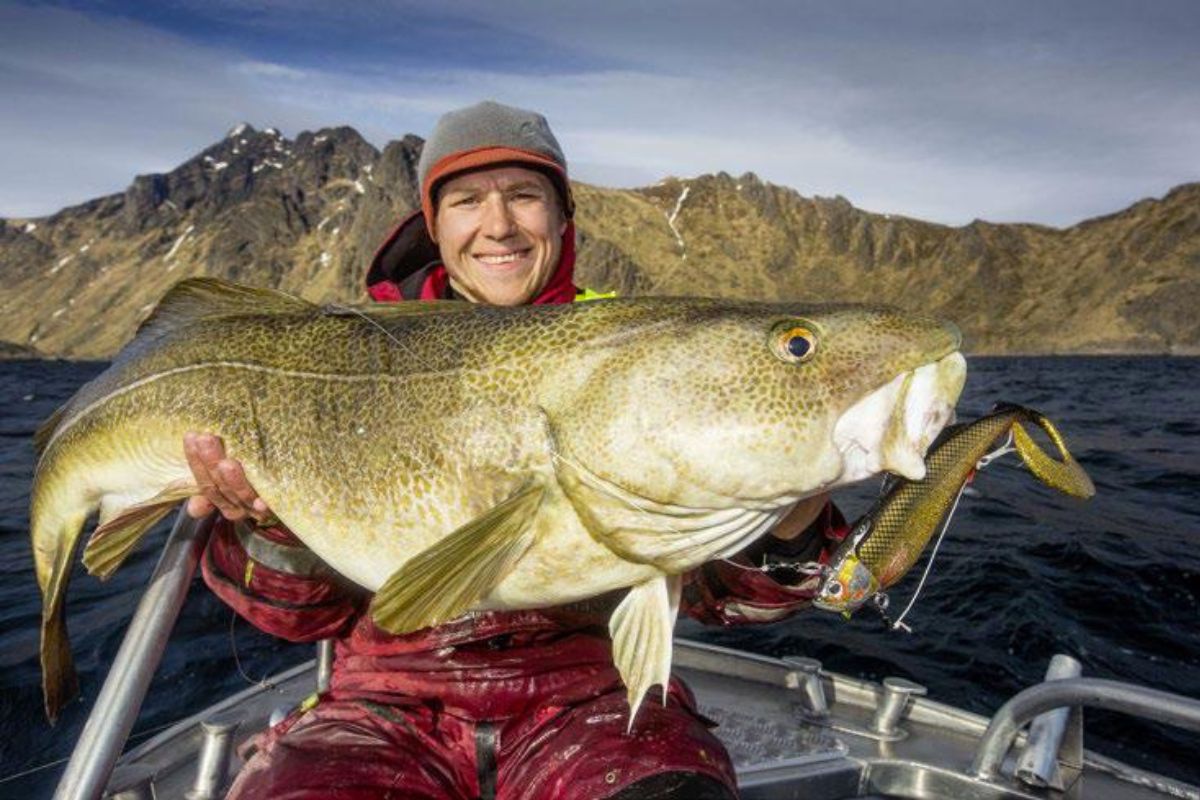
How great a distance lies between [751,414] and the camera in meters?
2.18

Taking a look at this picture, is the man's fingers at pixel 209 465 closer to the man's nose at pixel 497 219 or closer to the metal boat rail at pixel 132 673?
the metal boat rail at pixel 132 673

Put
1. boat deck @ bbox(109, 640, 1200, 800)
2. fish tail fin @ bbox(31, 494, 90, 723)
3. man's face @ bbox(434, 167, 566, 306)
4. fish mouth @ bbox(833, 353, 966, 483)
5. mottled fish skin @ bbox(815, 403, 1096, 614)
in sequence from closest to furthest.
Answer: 1. fish mouth @ bbox(833, 353, 966, 483)
2. mottled fish skin @ bbox(815, 403, 1096, 614)
3. fish tail fin @ bbox(31, 494, 90, 723)
4. boat deck @ bbox(109, 640, 1200, 800)
5. man's face @ bbox(434, 167, 566, 306)

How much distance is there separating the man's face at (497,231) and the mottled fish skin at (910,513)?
1.92m

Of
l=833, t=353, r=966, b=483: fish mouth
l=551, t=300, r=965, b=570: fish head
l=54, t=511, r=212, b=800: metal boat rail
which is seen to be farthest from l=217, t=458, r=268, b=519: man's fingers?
l=833, t=353, r=966, b=483: fish mouth

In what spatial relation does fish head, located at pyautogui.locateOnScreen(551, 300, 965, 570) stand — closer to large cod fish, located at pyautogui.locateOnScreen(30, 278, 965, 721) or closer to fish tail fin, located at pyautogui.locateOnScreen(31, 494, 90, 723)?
large cod fish, located at pyautogui.locateOnScreen(30, 278, 965, 721)

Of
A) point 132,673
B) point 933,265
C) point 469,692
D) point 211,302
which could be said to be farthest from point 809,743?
point 933,265

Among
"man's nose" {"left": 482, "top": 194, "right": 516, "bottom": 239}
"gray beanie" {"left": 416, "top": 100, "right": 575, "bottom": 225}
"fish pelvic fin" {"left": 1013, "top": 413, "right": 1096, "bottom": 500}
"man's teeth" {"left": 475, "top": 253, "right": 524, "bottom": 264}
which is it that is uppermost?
"gray beanie" {"left": 416, "top": 100, "right": 575, "bottom": 225}

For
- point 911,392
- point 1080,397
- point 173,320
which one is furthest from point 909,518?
point 1080,397

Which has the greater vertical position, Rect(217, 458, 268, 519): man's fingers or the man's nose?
the man's nose

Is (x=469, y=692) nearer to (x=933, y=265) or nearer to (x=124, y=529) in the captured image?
(x=124, y=529)

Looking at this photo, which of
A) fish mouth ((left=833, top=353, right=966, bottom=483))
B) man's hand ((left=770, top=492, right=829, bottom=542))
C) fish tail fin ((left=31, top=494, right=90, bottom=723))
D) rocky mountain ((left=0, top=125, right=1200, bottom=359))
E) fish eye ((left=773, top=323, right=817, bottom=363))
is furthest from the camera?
rocky mountain ((left=0, top=125, right=1200, bottom=359))

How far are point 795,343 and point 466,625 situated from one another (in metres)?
1.47

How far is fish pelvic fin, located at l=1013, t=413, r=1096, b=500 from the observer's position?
2639 mm

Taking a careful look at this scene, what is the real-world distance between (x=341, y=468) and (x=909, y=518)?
74.6 inches
